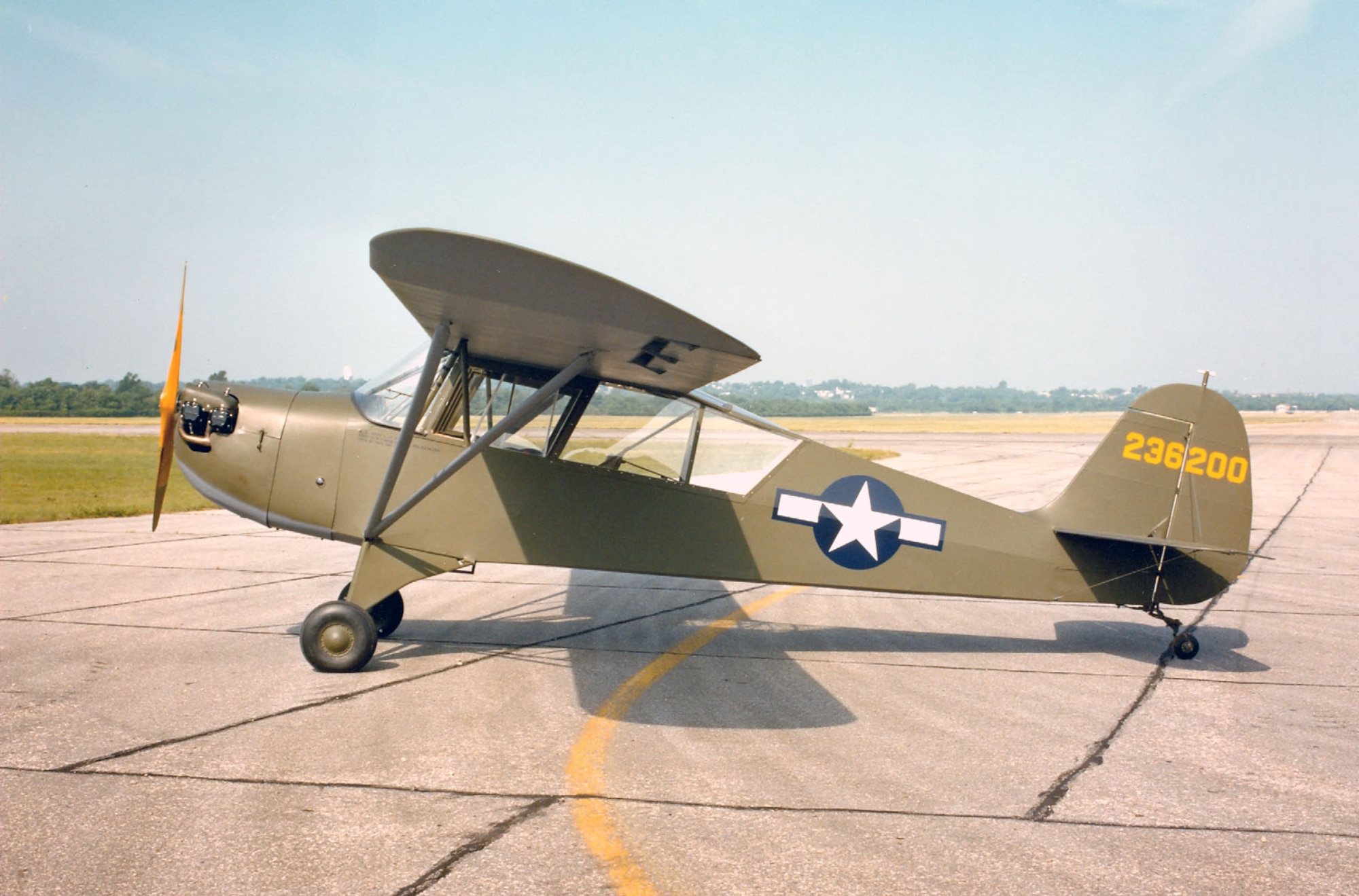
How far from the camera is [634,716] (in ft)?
17.9

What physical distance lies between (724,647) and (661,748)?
8.48ft

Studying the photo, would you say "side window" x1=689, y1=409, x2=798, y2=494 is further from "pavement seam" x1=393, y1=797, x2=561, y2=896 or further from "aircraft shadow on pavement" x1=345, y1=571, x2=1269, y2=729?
"pavement seam" x1=393, y1=797, x2=561, y2=896

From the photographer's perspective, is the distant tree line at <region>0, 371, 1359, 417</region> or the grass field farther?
the grass field

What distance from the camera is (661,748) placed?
194 inches

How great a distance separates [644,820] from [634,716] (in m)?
1.53

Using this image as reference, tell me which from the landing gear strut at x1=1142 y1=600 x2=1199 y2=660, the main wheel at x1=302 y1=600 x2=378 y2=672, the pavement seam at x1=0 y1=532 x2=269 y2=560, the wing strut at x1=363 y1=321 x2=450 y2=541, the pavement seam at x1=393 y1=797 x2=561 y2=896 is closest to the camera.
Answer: the pavement seam at x1=393 y1=797 x2=561 y2=896

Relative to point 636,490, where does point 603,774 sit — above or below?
below

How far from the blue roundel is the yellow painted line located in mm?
1365

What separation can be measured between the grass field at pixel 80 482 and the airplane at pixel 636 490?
399 inches

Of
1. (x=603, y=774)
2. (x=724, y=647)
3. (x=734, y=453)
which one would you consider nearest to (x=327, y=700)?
(x=603, y=774)

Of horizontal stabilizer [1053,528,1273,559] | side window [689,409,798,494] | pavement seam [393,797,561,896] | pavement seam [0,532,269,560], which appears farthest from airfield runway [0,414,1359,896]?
pavement seam [0,532,269,560]

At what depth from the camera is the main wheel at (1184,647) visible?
741 cm

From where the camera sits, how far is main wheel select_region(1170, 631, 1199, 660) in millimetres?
7414

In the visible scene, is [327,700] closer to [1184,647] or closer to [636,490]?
[636,490]
